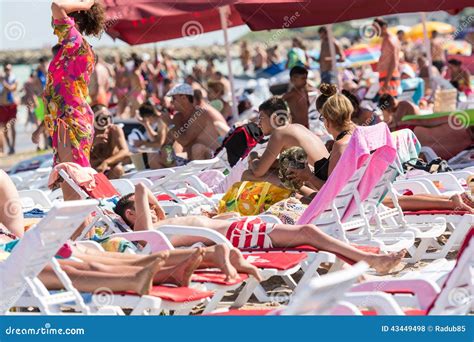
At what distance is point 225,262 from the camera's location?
4527 mm

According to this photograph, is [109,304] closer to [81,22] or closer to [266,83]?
[81,22]

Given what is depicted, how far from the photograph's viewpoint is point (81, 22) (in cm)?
633

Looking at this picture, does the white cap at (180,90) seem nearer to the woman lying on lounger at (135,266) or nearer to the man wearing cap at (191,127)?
the man wearing cap at (191,127)

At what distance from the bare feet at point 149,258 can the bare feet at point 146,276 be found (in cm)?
5

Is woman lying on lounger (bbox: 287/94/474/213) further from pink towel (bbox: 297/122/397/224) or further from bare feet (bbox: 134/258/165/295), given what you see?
bare feet (bbox: 134/258/165/295)

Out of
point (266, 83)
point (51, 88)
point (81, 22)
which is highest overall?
point (81, 22)

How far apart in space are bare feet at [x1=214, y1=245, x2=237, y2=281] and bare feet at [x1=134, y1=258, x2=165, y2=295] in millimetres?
416

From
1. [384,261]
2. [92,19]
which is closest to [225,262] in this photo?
[384,261]

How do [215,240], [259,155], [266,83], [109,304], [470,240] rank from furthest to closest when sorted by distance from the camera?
[266,83] < [259,155] < [215,240] < [109,304] < [470,240]

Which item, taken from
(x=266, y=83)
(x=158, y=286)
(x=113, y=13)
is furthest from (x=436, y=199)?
(x=266, y=83)

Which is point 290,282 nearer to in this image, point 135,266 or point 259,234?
point 259,234

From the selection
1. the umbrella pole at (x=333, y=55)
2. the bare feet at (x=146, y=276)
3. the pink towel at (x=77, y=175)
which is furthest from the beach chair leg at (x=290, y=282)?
the umbrella pole at (x=333, y=55)

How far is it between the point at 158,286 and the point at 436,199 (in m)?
2.48
